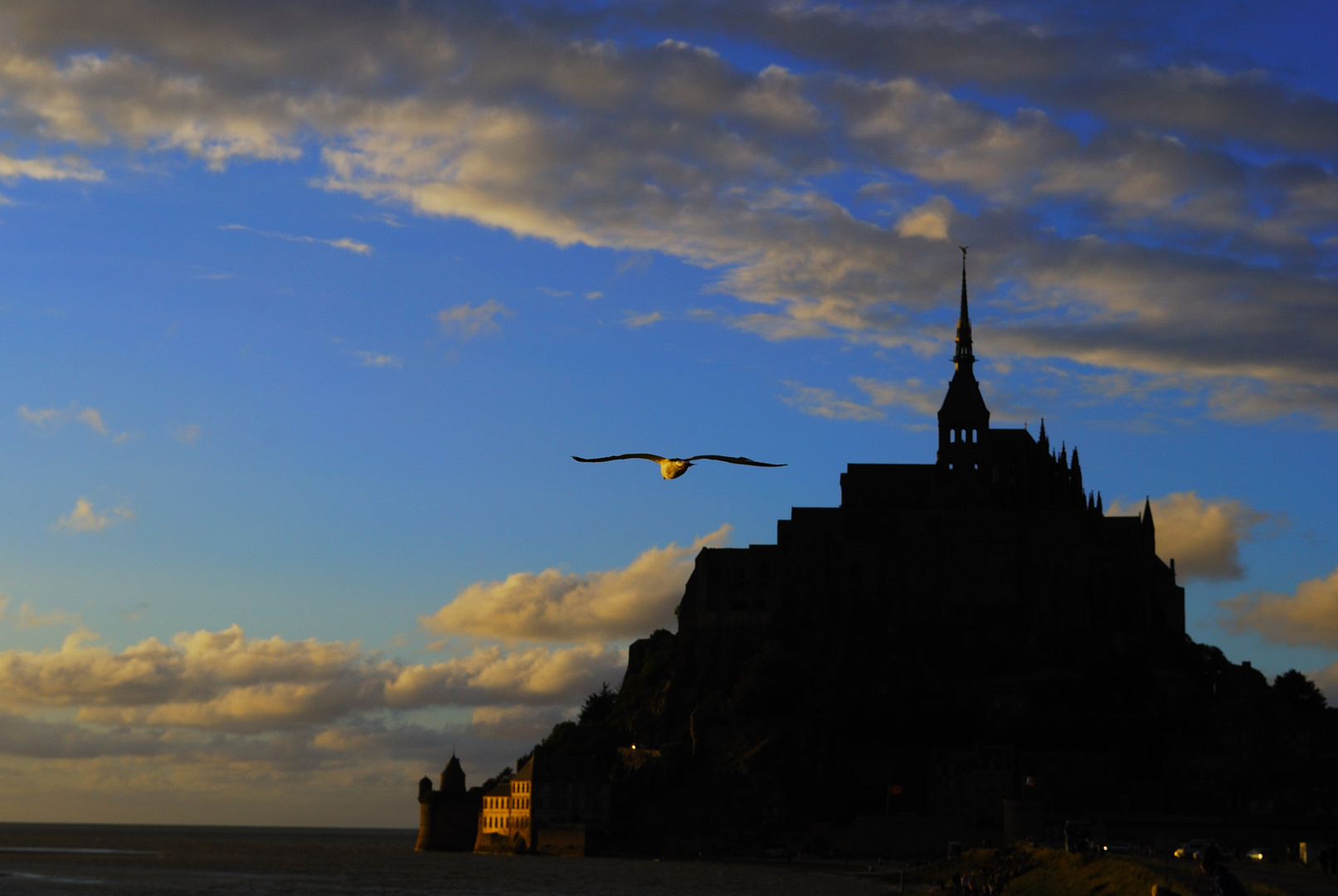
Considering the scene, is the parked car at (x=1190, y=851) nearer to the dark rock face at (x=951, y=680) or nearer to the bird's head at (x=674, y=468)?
the dark rock face at (x=951, y=680)

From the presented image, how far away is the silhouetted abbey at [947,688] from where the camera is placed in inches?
5502

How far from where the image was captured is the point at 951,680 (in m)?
154

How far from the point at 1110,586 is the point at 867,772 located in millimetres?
31891

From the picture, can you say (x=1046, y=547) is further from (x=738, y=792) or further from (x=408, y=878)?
(x=408, y=878)

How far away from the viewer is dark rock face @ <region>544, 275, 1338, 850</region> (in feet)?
462

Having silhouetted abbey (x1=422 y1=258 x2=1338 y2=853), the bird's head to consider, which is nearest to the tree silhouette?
silhouetted abbey (x1=422 y1=258 x2=1338 y2=853)

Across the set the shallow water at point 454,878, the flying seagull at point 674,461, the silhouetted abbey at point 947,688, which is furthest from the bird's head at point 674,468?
the silhouetted abbey at point 947,688

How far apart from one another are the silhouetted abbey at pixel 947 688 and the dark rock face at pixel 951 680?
20 centimetres

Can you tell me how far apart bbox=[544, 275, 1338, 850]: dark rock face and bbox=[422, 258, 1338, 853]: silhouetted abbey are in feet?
0.67

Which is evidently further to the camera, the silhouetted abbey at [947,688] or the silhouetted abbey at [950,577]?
the silhouetted abbey at [950,577]

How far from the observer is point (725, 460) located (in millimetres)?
40188

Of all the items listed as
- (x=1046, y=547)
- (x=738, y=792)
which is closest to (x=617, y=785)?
(x=738, y=792)

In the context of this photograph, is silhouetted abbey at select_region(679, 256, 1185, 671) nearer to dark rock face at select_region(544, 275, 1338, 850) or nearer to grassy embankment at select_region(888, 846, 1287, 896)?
dark rock face at select_region(544, 275, 1338, 850)

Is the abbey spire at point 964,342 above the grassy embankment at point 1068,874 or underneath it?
above
